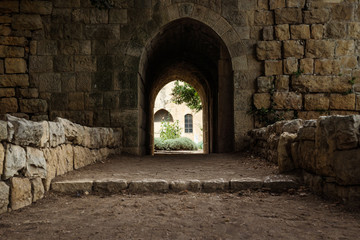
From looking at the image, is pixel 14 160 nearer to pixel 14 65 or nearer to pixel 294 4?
pixel 14 65

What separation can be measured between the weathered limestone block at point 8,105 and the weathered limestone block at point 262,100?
4.87 meters

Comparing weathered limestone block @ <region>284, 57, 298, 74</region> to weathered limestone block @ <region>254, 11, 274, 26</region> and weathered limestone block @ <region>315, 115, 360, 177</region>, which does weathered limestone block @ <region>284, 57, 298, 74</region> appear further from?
weathered limestone block @ <region>315, 115, 360, 177</region>

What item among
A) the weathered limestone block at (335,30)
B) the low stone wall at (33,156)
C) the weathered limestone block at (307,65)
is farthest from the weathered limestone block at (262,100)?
the low stone wall at (33,156)

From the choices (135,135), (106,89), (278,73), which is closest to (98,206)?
(135,135)

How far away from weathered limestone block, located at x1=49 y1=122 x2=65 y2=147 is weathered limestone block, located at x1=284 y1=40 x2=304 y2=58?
4478 millimetres

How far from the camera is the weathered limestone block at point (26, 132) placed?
2.11m

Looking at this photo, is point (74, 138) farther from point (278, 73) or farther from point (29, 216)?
point (278, 73)

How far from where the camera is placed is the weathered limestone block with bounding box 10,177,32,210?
80.0 inches

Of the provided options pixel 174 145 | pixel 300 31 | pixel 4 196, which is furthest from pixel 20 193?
pixel 174 145

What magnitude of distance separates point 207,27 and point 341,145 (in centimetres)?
428

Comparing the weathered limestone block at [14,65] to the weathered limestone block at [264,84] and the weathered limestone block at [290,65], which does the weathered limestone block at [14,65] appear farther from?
the weathered limestone block at [290,65]

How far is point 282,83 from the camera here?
5.41 m

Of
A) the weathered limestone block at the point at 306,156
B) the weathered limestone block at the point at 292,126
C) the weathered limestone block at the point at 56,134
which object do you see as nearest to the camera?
the weathered limestone block at the point at 306,156

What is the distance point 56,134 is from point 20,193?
86 centimetres
